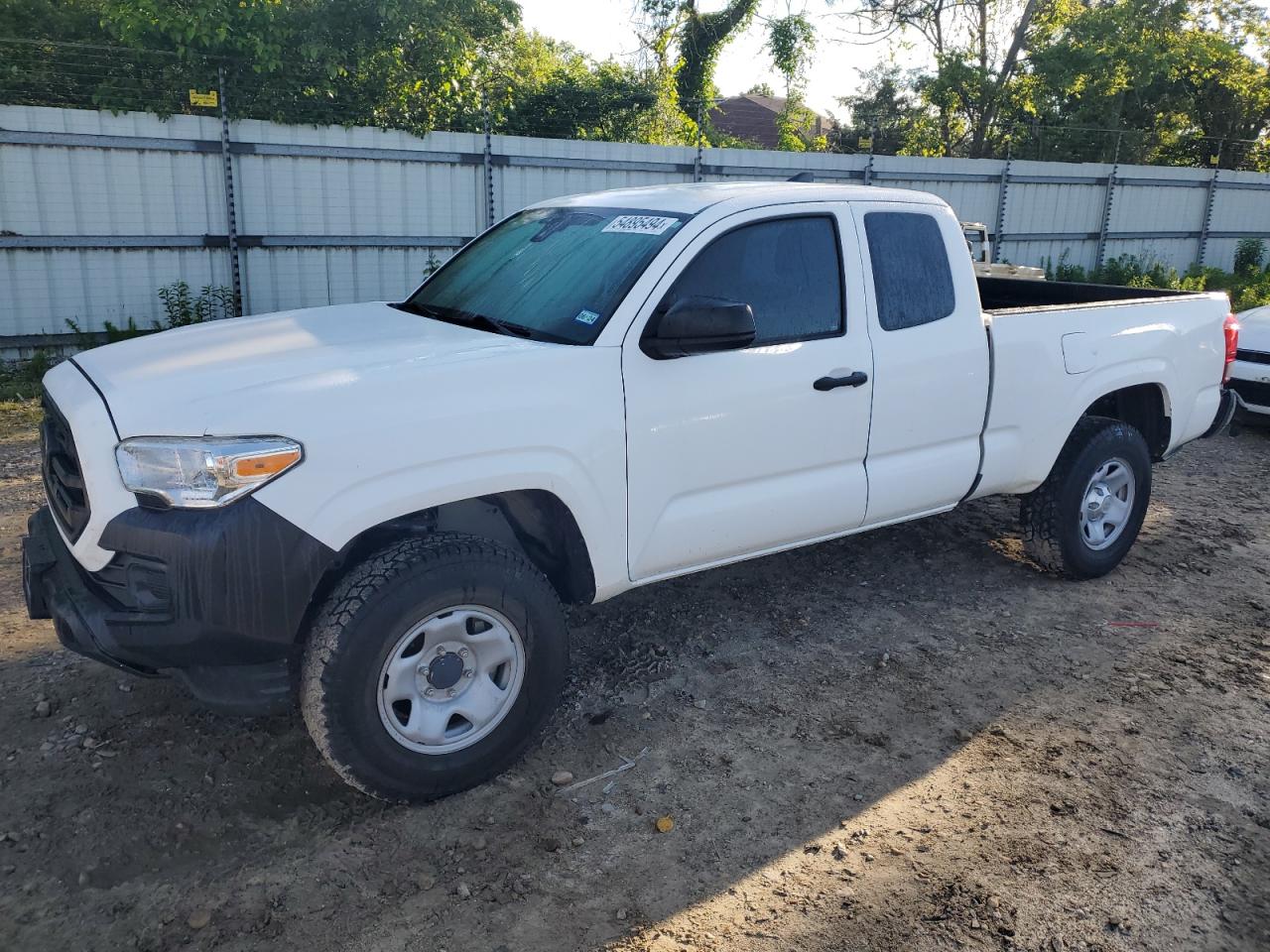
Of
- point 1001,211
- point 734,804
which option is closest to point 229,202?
point 734,804

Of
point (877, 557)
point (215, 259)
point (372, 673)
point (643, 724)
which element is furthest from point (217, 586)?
point (215, 259)

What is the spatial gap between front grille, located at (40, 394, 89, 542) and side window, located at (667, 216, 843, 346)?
6.71 feet

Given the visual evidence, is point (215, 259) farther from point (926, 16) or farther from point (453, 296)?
point (926, 16)

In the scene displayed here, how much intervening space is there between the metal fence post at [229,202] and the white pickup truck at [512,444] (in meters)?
6.71

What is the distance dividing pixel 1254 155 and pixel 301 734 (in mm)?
30605

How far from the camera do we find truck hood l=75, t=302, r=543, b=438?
2.95m

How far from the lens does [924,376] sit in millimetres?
4297

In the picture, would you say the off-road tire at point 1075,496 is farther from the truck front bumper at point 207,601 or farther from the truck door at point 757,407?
the truck front bumper at point 207,601

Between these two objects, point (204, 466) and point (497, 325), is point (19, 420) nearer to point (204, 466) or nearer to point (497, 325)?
point (497, 325)

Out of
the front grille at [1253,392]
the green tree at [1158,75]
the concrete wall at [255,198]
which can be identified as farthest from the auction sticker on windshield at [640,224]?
the green tree at [1158,75]

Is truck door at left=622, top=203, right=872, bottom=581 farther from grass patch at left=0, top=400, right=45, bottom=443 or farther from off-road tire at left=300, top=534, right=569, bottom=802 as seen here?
grass patch at left=0, top=400, right=45, bottom=443

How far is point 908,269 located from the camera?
4348 millimetres

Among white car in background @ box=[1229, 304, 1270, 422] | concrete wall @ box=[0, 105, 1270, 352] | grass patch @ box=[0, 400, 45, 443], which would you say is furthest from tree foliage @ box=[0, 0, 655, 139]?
white car in background @ box=[1229, 304, 1270, 422]

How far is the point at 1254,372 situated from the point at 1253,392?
0.17 metres
